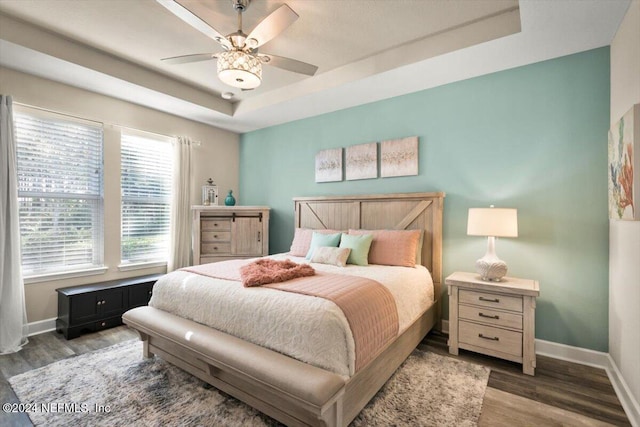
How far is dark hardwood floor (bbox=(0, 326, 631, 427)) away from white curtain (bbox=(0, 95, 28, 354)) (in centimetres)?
23

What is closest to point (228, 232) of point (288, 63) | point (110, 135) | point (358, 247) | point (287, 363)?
point (110, 135)

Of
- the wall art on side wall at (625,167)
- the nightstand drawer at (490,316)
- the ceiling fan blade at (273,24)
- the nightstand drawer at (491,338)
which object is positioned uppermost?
the ceiling fan blade at (273,24)

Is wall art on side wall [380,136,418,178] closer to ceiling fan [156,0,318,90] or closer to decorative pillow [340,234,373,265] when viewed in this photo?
decorative pillow [340,234,373,265]

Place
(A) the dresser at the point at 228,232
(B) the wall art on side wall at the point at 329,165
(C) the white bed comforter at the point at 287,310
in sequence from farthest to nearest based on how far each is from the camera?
(A) the dresser at the point at 228,232
(B) the wall art on side wall at the point at 329,165
(C) the white bed comforter at the point at 287,310

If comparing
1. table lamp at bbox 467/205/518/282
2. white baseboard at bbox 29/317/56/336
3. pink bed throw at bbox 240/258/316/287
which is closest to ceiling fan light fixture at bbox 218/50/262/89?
pink bed throw at bbox 240/258/316/287

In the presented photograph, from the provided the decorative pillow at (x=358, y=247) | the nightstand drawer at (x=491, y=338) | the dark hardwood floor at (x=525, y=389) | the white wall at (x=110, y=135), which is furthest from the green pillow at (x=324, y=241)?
the white wall at (x=110, y=135)

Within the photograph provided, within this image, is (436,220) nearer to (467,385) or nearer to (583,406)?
(467,385)

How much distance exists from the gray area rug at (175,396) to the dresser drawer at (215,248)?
1850 mm

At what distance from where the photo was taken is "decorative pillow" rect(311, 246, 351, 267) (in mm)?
3053

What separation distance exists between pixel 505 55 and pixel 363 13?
4.44ft

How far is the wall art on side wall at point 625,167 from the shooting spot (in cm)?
175

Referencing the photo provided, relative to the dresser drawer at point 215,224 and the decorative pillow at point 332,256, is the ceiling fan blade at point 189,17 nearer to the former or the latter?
the decorative pillow at point 332,256

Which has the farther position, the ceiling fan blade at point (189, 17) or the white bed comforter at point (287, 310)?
the ceiling fan blade at point (189, 17)

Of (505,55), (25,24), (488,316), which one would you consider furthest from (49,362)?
(505,55)
